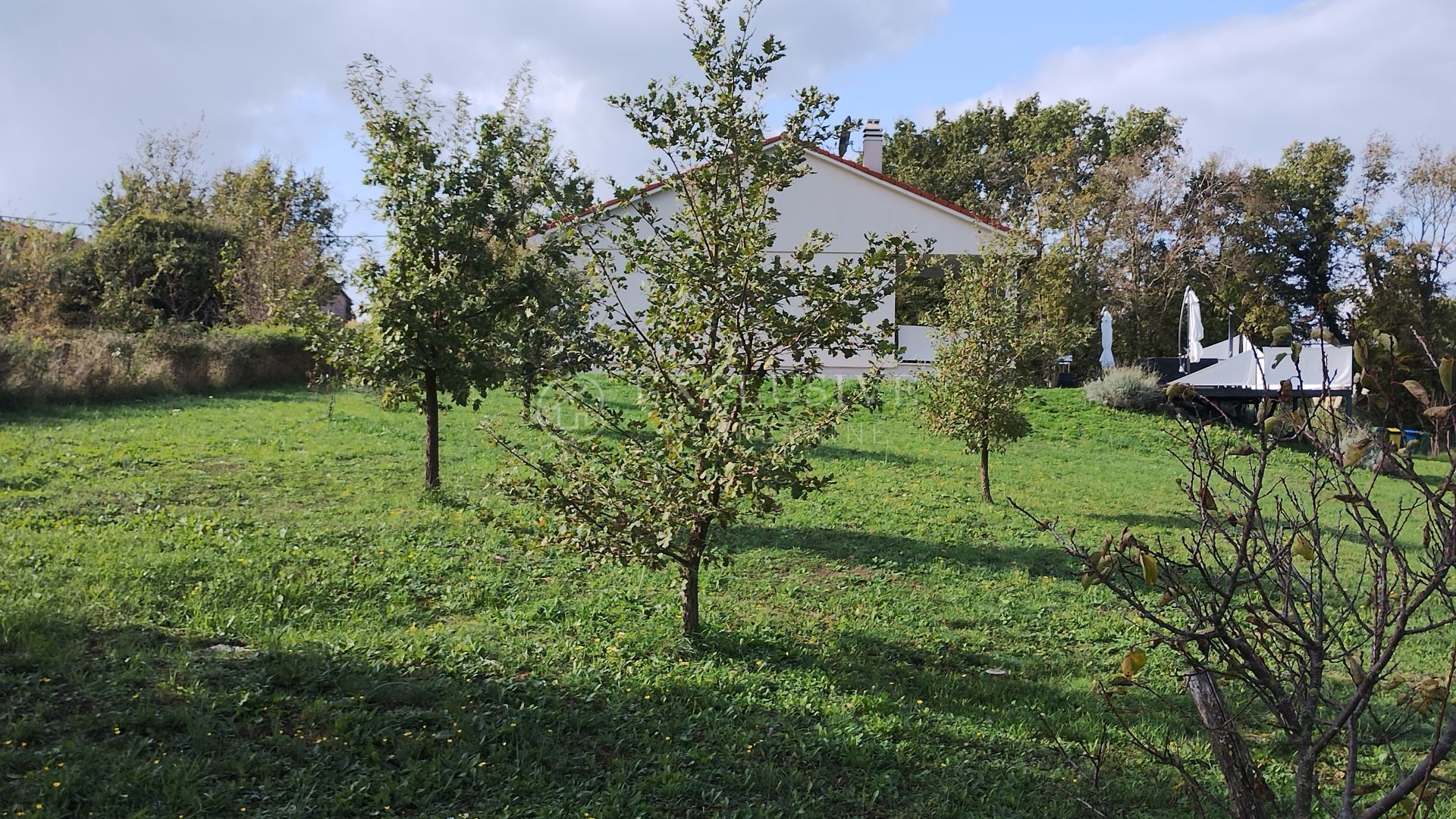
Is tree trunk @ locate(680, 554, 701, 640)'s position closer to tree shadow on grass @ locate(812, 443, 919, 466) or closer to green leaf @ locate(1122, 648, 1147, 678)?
green leaf @ locate(1122, 648, 1147, 678)

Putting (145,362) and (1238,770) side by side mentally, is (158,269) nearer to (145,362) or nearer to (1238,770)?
(145,362)

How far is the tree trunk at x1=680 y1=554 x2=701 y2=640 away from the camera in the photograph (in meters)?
5.85

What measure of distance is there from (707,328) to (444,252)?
4693 millimetres

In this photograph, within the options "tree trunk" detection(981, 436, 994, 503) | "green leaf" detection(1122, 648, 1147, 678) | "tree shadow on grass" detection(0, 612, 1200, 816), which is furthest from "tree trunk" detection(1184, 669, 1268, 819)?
"tree trunk" detection(981, 436, 994, 503)

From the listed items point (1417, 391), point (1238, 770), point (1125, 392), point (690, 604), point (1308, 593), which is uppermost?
point (1417, 391)

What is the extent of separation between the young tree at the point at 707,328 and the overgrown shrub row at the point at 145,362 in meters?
7.82

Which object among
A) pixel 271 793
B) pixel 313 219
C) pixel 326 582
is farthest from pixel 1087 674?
pixel 313 219

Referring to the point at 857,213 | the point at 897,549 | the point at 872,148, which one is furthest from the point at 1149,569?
the point at 872,148

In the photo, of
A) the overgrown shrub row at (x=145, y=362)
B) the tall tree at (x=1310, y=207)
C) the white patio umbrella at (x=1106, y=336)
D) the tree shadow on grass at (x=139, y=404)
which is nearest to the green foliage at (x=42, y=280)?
the overgrown shrub row at (x=145, y=362)

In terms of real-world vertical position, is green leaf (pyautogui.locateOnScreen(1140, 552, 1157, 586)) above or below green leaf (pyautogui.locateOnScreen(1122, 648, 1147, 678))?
above

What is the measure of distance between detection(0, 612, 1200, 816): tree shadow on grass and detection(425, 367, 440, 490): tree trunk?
4.60 meters

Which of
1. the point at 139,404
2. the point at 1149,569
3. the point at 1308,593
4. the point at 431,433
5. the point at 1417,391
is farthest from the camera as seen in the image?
the point at 139,404

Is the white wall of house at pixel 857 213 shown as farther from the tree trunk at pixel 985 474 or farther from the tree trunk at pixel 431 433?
the tree trunk at pixel 431 433

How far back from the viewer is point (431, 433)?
32.1 feet
